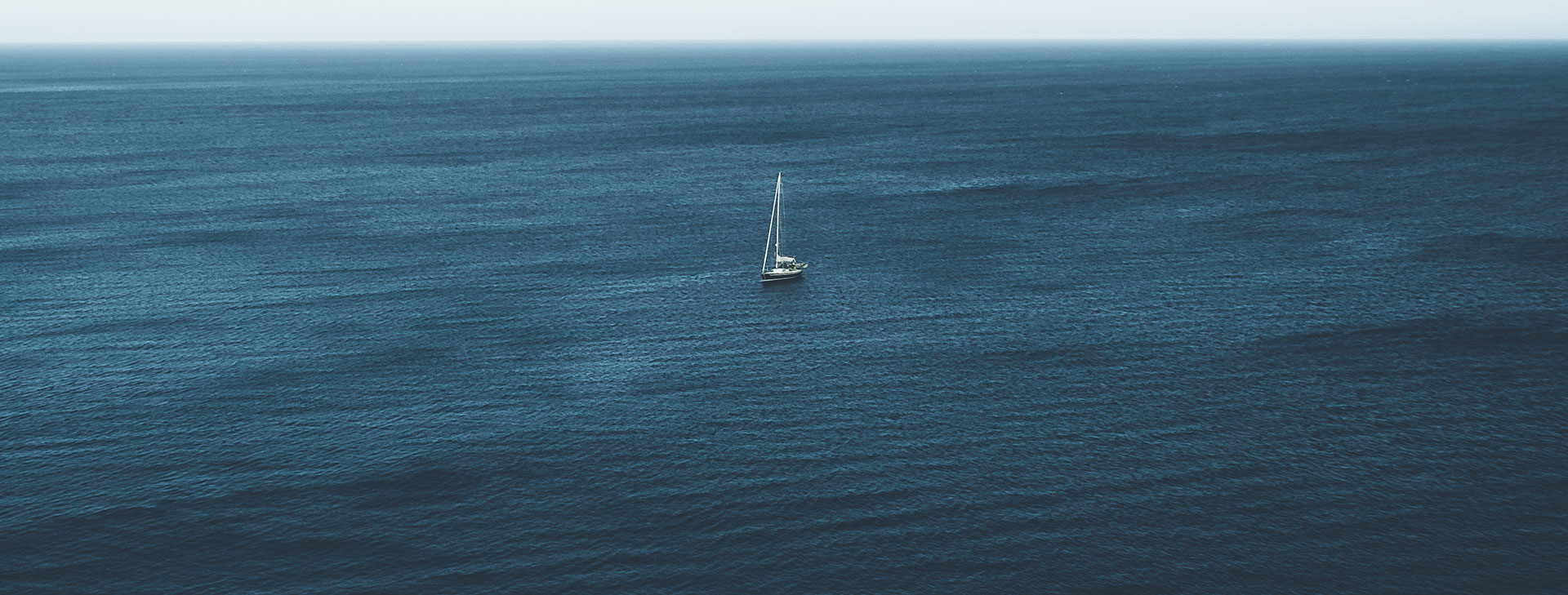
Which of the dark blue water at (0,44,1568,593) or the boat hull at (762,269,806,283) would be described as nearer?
the dark blue water at (0,44,1568,593)

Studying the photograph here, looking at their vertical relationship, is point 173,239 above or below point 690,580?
above

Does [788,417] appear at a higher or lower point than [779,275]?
lower

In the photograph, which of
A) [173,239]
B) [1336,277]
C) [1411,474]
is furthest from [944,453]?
[173,239]

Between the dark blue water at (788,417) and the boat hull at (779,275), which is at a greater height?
the boat hull at (779,275)

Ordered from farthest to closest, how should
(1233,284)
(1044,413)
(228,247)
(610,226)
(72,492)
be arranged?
(610,226) → (228,247) → (1233,284) → (1044,413) → (72,492)

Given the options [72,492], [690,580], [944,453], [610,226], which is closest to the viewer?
[690,580]

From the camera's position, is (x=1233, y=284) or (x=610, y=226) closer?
(x=1233, y=284)

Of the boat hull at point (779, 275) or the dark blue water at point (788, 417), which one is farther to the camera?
the boat hull at point (779, 275)

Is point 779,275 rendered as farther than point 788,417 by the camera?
Yes

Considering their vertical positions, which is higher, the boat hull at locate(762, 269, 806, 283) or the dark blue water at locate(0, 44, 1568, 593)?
the boat hull at locate(762, 269, 806, 283)

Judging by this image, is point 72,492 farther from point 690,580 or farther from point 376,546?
point 690,580
